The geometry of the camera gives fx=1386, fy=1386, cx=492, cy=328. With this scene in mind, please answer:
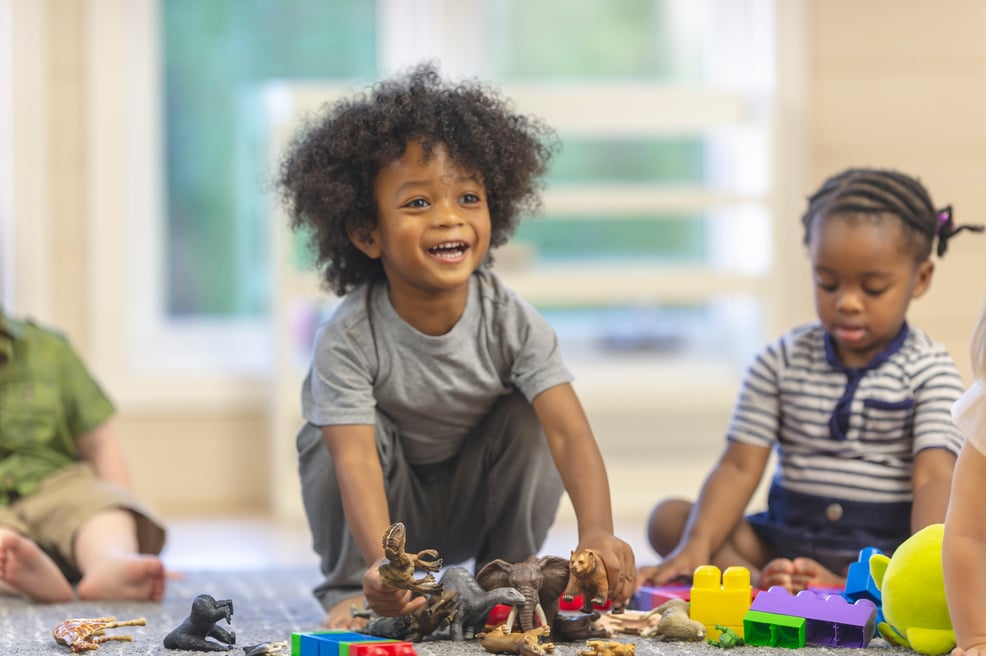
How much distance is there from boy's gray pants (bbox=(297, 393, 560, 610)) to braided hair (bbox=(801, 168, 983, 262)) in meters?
0.41

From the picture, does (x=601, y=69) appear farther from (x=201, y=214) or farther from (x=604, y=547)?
(x=604, y=547)

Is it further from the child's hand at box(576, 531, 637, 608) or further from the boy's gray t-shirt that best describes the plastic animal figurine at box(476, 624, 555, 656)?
the boy's gray t-shirt

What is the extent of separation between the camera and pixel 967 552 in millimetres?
1094

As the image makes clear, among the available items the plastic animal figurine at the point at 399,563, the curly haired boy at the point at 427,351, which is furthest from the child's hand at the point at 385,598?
the curly haired boy at the point at 427,351

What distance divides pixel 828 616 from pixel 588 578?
215 millimetres

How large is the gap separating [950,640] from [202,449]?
1.88 meters

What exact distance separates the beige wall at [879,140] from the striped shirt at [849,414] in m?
1.27

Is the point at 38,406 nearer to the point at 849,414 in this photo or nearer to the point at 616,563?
the point at 616,563

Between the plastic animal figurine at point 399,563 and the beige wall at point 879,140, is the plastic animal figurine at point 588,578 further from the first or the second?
the beige wall at point 879,140

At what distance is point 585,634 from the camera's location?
47.8 inches

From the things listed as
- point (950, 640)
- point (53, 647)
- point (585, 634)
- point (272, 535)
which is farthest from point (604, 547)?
point (272, 535)

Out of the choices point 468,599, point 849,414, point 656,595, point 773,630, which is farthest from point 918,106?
point 468,599

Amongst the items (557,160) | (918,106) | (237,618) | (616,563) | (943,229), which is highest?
(918,106)

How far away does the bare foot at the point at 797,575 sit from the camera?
55.4 inches
